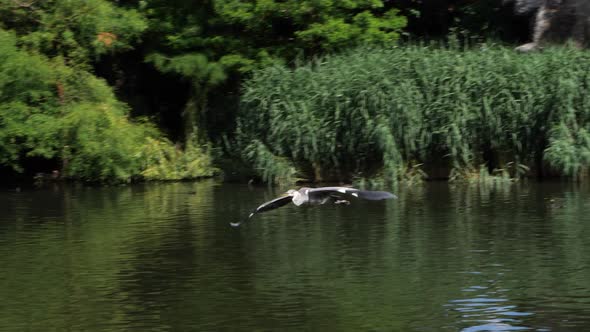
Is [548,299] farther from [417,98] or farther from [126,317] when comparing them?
[417,98]

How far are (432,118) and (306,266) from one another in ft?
37.7

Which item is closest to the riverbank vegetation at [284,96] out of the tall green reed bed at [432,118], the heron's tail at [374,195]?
the tall green reed bed at [432,118]

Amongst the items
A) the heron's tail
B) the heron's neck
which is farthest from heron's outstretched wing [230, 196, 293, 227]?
the heron's tail

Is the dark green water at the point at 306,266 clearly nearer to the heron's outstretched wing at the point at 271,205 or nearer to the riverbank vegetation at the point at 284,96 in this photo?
→ the heron's outstretched wing at the point at 271,205

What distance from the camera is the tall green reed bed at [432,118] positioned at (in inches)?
992

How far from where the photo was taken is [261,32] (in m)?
29.9

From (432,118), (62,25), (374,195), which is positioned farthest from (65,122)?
(374,195)

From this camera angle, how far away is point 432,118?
1008 inches

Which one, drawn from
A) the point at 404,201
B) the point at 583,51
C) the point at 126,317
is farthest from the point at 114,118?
the point at 126,317

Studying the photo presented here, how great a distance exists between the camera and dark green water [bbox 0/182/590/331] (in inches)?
466

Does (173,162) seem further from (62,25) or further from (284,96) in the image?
(62,25)

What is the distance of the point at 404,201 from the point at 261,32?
960cm

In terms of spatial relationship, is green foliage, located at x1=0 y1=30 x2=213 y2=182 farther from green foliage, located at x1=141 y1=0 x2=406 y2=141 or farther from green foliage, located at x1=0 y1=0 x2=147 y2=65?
green foliage, located at x1=141 y1=0 x2=406 y2=141

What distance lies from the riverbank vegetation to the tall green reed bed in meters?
0.03
